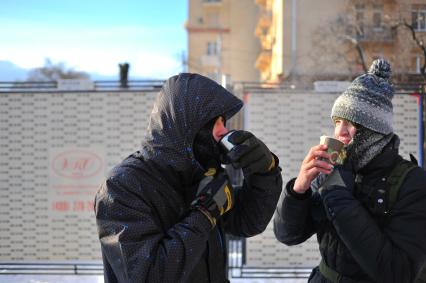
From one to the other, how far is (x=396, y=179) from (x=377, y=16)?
9.29 metres

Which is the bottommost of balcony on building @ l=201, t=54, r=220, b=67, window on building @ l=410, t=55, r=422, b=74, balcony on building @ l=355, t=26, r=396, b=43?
window on building @ l=410, t=55, r=422, b=74

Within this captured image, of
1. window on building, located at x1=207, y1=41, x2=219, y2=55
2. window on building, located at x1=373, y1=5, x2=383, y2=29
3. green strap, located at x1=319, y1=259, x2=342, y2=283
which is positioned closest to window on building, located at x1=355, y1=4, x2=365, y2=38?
window on building, located at x1=373, y1=5, x2=383, y2=29

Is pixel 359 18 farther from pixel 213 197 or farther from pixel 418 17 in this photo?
pixel 213 197

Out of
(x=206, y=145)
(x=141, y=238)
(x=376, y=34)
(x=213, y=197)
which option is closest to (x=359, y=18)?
(x=376, y=34)

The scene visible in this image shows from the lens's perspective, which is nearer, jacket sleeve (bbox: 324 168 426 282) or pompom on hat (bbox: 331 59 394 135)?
jacket sleeve (bbox: 324 168 426 282)

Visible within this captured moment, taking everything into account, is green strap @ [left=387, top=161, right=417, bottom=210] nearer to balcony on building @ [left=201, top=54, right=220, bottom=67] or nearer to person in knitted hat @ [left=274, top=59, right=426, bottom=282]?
person in knitted hat @ [left=274, top=59, right=426, bottom=282]

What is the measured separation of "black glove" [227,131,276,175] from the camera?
1.76 metres

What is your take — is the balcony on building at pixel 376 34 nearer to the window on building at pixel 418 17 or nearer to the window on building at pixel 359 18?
the window on building at pixel 359 18

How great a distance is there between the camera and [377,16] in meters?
10.5

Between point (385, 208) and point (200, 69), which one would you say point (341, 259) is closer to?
point (385, 208)

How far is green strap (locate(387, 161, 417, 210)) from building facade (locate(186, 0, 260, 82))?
37038 millimetres

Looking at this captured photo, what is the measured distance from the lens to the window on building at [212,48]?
39.2m

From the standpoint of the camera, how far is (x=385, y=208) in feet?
6.63

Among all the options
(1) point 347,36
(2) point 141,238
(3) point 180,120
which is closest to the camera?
(2) point 141,238
